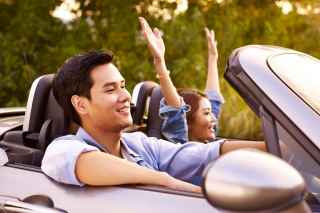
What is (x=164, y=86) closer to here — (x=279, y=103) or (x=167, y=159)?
(x=167, y=159)

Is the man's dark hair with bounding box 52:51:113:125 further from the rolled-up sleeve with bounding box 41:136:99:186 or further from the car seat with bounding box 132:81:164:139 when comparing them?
the car seat with bounding box 132:81:164:139

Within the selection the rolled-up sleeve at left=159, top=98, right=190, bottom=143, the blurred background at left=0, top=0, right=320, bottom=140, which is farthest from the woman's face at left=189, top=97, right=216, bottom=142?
the blurred background at left=0, top=0, right=320, bottom=140

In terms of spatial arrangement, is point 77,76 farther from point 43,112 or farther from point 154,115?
point 154,115

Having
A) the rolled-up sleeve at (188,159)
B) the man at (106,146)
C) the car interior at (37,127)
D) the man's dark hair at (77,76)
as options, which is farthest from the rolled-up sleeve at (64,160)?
the rolled-up sleeve at (188,159)

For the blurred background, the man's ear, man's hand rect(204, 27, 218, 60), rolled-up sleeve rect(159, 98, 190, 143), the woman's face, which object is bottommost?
the blurred background

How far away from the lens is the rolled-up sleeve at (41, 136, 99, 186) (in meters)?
2.21

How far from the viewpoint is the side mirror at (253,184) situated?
1.44m

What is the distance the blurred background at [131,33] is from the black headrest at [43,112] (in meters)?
7.89

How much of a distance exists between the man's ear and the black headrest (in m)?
0.58

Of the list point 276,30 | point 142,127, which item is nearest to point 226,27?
point 276,30

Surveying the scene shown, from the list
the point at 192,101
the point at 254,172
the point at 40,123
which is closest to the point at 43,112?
the point at 40,123

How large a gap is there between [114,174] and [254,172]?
76 centimetres

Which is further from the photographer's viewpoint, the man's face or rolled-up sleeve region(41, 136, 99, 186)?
the man's face

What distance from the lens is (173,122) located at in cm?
374
